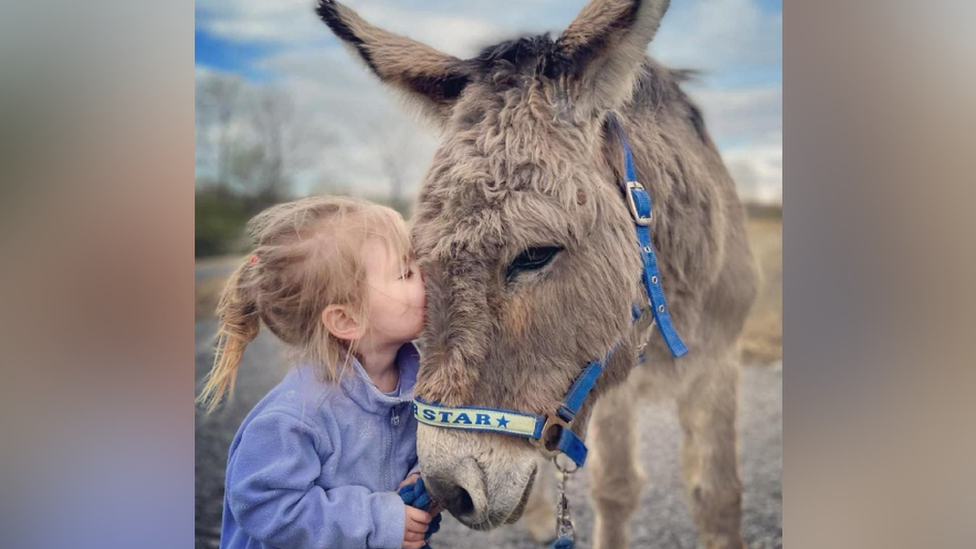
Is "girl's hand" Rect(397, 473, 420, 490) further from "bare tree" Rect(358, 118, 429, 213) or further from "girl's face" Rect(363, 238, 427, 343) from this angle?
"bare tree" Rect(358, 118, 429, 213)

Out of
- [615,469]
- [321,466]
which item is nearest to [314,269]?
[321,466]

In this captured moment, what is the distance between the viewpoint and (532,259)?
147 cm

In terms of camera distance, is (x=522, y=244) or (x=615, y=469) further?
(x=615, y=469)

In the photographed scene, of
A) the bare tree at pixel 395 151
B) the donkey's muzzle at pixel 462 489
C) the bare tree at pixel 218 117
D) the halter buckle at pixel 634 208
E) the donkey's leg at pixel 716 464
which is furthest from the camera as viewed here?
the donkey's leg at pixel 716 464

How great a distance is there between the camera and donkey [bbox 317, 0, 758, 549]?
143 cm

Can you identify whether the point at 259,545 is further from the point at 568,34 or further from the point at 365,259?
the point at 568,34

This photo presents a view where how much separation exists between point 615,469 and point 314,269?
1.55 meters

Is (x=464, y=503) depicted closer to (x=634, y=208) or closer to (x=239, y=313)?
(x=239, y=313)

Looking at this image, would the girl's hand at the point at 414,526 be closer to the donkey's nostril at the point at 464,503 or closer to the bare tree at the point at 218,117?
the donkey's nostril at the point at 464,503

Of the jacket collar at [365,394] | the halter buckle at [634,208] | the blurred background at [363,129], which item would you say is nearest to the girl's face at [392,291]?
the jacket collar at [365,394]

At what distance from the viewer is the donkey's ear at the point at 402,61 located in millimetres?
1726
